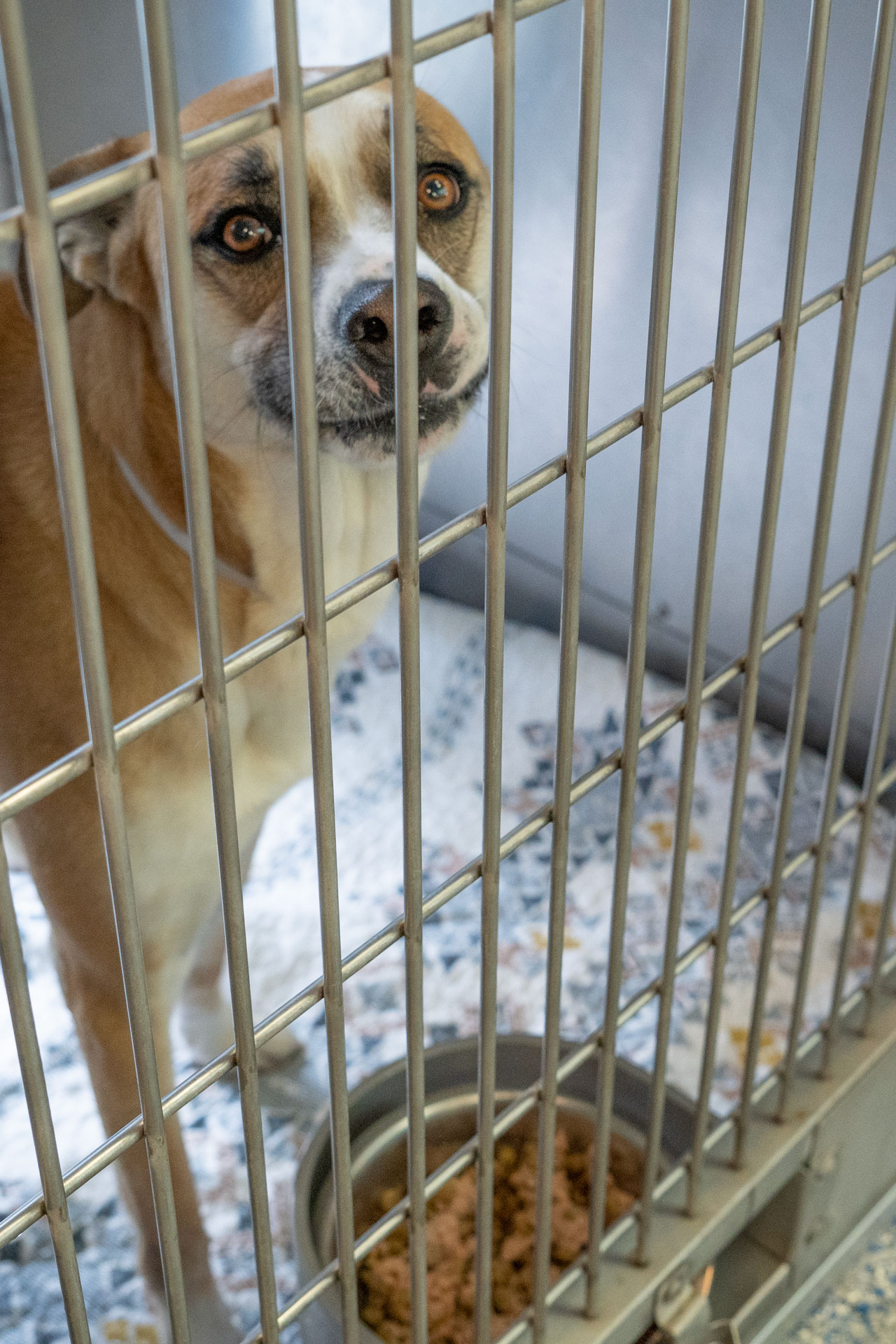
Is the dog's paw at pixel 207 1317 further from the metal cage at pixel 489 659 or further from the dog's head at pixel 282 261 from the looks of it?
the dog's head at pixel 282 261

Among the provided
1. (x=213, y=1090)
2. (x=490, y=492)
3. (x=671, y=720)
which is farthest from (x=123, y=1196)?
(x=490, y=492)

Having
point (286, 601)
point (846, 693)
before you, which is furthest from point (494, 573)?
point (286, 601)

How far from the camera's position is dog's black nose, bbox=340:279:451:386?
0.56 m

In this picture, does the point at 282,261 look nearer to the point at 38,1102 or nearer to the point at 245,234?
the point at 245,234

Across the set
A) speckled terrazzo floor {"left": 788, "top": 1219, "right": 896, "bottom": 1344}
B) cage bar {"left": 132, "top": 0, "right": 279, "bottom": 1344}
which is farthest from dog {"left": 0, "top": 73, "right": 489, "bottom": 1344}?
speckled terrazzo floor {"left": 788, "top": 1219, "right": 896, "bottom": 1344}

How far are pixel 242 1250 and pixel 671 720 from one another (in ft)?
2.38

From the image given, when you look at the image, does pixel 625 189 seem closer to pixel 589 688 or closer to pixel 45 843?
pixel 589 688

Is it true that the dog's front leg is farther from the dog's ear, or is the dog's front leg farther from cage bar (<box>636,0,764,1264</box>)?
the dog's ear

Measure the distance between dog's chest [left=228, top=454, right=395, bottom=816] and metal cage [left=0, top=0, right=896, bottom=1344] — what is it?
292 millimetres

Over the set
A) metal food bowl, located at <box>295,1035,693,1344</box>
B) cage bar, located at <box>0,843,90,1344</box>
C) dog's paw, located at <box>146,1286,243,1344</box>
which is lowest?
dog's paw, located at <box>146,1286,243,1344</box>

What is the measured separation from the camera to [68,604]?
798 millimetres

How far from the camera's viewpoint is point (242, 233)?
2.37 ft

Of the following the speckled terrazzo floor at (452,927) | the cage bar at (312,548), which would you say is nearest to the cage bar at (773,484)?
the cage bar at (312,548)

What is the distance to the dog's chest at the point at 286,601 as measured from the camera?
855 millimetres
